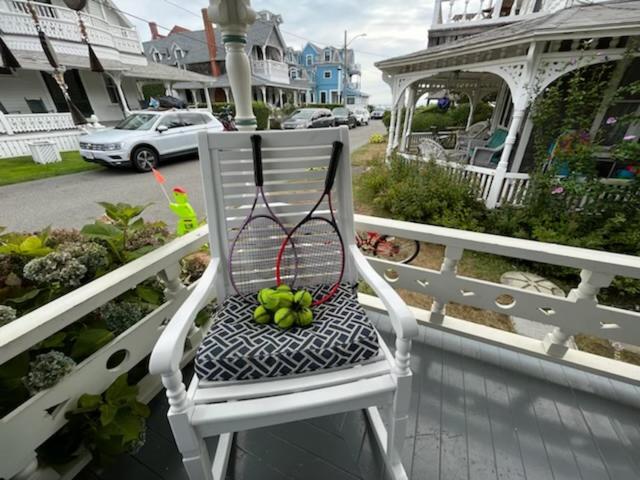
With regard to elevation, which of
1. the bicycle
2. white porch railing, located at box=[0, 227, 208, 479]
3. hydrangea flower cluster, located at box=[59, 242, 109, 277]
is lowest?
the bicycle

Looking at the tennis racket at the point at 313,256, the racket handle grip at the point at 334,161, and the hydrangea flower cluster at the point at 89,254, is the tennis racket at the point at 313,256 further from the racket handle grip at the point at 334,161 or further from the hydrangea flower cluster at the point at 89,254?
the hydrangea flower cluster at the point at 89,254

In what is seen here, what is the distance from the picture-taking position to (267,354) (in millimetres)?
889

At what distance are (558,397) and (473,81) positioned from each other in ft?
24.2

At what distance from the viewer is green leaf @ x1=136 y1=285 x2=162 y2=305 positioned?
3.87 ft

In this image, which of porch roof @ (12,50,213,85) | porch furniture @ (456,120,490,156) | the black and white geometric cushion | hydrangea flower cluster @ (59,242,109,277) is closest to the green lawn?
porch roof @ (12,50,213,85)

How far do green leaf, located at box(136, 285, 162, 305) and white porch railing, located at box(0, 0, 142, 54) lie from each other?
8368 millimetres

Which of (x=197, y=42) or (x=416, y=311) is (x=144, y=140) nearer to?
(x=416, y=311)

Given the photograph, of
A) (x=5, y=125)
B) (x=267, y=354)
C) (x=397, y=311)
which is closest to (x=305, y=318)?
(x=267, y=354)

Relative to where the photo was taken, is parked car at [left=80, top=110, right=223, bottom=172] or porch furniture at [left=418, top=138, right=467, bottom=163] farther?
parked car at [left=80, top=110, right=223, bottom=172]

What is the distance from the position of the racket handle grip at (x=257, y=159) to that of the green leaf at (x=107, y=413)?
97cm

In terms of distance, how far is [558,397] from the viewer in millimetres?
1299

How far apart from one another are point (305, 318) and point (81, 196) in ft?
17.8

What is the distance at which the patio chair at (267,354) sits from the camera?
797 mm

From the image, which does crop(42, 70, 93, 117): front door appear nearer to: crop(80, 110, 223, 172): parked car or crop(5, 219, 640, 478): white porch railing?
crop(80, 110, 223, 172): parked car
